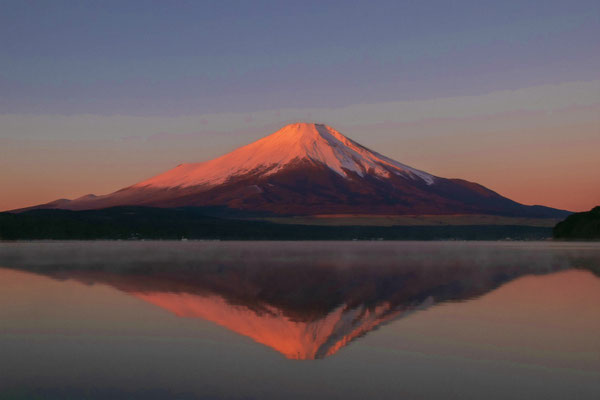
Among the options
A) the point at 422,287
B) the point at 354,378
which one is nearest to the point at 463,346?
the point at 354,378

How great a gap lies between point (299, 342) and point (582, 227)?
17258cm

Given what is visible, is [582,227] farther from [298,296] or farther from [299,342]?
[299,342]

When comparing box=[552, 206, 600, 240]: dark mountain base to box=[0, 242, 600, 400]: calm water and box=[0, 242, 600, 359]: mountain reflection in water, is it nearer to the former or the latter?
box=[0, 242, 600, 359]: mountain reflection in water

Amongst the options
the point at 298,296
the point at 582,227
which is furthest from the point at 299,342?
the point at 582,227

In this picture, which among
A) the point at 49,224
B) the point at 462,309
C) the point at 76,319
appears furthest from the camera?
the point at 49,224

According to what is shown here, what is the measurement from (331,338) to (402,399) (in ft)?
19.6

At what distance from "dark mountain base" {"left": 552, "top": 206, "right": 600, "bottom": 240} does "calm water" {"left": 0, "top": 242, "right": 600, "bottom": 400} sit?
150 metres

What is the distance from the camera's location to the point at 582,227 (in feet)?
570

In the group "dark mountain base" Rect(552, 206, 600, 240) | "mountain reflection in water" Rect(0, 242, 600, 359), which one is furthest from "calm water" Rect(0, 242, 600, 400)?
"dark mountain base" Rect(552, 206, 600, 240)

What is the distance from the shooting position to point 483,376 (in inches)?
525

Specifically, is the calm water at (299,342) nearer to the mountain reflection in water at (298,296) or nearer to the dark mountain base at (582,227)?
the mountain reflection in water at (298,296)

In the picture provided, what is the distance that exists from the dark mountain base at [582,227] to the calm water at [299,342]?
149679mm

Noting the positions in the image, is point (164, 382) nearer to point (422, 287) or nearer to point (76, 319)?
point (76, 319)

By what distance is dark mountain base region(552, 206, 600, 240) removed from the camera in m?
169
